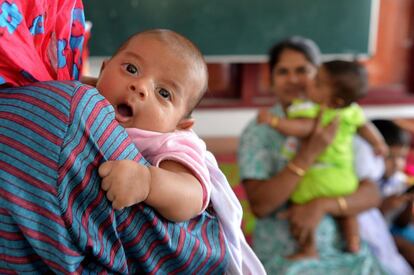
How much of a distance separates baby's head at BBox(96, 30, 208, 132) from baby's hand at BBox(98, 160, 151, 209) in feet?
0.49

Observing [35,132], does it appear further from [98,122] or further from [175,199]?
[175,199]

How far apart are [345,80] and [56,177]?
4.87ft

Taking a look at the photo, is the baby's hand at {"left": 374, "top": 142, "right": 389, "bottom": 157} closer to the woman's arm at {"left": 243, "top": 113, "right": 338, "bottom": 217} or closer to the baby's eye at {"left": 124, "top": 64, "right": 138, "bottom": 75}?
the woman's arm at {"left": 243, "top": 113, "right": 338, "bottom": 217}

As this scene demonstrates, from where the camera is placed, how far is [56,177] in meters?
0.65

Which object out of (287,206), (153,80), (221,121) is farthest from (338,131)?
(221,121)

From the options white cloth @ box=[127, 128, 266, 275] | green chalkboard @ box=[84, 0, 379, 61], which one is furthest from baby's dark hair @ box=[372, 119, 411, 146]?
white cloth @ box=[127, 128, 266, 275]

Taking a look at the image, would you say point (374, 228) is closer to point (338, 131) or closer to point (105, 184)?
point (338, 131)

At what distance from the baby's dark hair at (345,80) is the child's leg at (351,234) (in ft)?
1.41

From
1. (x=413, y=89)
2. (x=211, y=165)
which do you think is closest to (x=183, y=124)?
(x=211, y=165)

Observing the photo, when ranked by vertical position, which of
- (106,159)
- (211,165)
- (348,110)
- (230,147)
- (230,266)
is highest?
(106,159)

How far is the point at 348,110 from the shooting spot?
200 centimetres

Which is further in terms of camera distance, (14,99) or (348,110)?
(348,110)

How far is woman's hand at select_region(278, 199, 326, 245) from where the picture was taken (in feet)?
6.05

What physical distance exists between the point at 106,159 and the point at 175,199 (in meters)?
0.12
